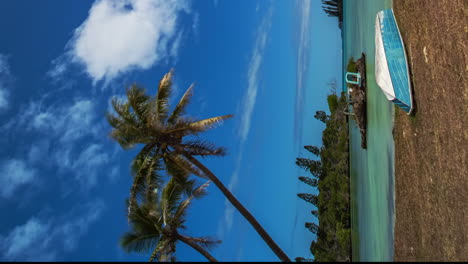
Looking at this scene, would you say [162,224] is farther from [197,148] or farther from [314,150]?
[314,150]

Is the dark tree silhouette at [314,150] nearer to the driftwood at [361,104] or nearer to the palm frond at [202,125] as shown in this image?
the driftwood at [361,104]

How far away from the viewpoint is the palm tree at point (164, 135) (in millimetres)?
15484

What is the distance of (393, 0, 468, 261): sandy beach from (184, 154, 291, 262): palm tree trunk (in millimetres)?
3948

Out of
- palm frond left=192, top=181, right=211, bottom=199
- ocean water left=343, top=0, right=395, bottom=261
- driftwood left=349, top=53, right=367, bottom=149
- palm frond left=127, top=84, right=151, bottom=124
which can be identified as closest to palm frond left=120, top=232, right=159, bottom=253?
palm frond left=192, top=181, right=211, bottom=199

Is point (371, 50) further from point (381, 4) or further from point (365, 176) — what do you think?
point (365, 176)

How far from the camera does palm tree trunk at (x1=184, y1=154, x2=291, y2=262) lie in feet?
49.9

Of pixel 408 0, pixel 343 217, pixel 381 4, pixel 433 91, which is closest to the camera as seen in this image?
pixel 433 91

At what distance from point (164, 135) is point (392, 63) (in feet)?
28.7

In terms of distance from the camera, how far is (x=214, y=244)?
52.9 feet

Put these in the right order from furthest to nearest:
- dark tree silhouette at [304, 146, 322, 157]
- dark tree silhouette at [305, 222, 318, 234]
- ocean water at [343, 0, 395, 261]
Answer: dark tree silhouette at [304, 146, 322, 157], dark tree silhouette at [305, 222, 318, 234], ocean water at [343, 0, 395, 261]

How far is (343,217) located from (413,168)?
1043 centimetres

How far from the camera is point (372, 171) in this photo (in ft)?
67.9

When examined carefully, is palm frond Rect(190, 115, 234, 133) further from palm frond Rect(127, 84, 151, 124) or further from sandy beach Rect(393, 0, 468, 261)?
sandy beach Rect(393, 0, 468, 261)

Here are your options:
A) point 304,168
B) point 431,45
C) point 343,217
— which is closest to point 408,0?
point 431,45
